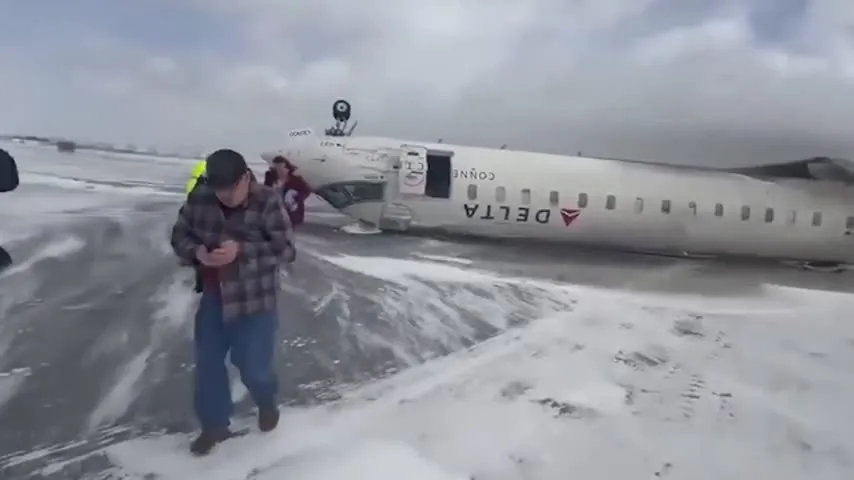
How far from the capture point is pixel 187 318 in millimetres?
2447

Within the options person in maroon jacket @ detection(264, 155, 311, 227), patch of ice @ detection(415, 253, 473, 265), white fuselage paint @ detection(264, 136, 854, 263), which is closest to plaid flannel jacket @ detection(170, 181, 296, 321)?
person in maroon jacket @ detection(264, 155, 311, 227)

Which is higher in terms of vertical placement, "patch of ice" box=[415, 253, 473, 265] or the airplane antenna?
the airplane antenna

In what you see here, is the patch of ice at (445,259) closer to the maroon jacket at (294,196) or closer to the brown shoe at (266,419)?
the maroon jacket at (294,196)

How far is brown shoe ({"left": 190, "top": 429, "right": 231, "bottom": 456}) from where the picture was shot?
172cm

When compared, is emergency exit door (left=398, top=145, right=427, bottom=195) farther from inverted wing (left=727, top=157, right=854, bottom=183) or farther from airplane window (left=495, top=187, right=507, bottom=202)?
inverted wing (left=727, top=157, right=854, bottom=183)

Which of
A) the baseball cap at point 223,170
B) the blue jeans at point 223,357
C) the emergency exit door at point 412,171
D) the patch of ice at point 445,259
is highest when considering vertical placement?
the emergency exit door at point 412,171

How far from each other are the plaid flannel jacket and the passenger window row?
120 inches

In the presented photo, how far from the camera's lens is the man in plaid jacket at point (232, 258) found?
5.12 ft

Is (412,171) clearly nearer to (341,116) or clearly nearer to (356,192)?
(356,192)

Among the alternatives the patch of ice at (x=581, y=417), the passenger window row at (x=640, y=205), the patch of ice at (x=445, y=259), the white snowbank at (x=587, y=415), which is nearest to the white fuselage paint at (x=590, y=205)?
the passenger window row at (x=640, y=205)

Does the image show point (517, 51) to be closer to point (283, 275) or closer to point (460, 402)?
point (283, 275)

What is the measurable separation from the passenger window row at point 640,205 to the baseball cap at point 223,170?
310 centimetres

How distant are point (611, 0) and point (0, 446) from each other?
2.87m

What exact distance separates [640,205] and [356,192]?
1.88 meters
